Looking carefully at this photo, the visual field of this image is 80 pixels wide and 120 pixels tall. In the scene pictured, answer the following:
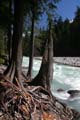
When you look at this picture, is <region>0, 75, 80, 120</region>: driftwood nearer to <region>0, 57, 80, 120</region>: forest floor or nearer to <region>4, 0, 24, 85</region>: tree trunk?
<region>0, 57, 80, 120</region>: forest floor

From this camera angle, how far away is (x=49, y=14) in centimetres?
2242

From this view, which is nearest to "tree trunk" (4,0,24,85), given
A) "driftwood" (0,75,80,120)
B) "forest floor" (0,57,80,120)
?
"driftwood" (0,75,80,120)

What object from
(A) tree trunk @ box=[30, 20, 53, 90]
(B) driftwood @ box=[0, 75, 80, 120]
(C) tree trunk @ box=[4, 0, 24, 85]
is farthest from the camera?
(A) tree trunk @ box=[30, 20, 53, 90]

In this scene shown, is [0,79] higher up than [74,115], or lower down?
higher up

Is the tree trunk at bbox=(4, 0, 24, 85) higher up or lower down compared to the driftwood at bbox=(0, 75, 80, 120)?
higher up

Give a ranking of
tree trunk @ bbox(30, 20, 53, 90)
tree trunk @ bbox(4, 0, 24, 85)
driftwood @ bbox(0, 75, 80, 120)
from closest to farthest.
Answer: driftwood @ bbox(0, 75, 80, 120) → tree trunk @ bbox(4, 0, 24, 85) → tree trunk @ bbox(30, 20, 53, 90)

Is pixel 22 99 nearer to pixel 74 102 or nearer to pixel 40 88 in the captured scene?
pixel 40 88

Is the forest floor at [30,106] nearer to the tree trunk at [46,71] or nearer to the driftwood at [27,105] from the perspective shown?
the driftwood at [27,105]

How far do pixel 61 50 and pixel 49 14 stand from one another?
295ft

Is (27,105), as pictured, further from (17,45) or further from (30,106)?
(17,45)

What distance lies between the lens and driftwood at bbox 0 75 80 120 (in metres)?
13.0

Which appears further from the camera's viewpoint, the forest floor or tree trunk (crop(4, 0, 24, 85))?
tree trunk (crop(4, 0, 24, 85))

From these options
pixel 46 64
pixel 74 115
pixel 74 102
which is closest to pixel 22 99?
pixel 74 115

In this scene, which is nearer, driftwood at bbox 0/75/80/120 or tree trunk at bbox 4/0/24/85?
driftwood at bbox 0/75/80/120
